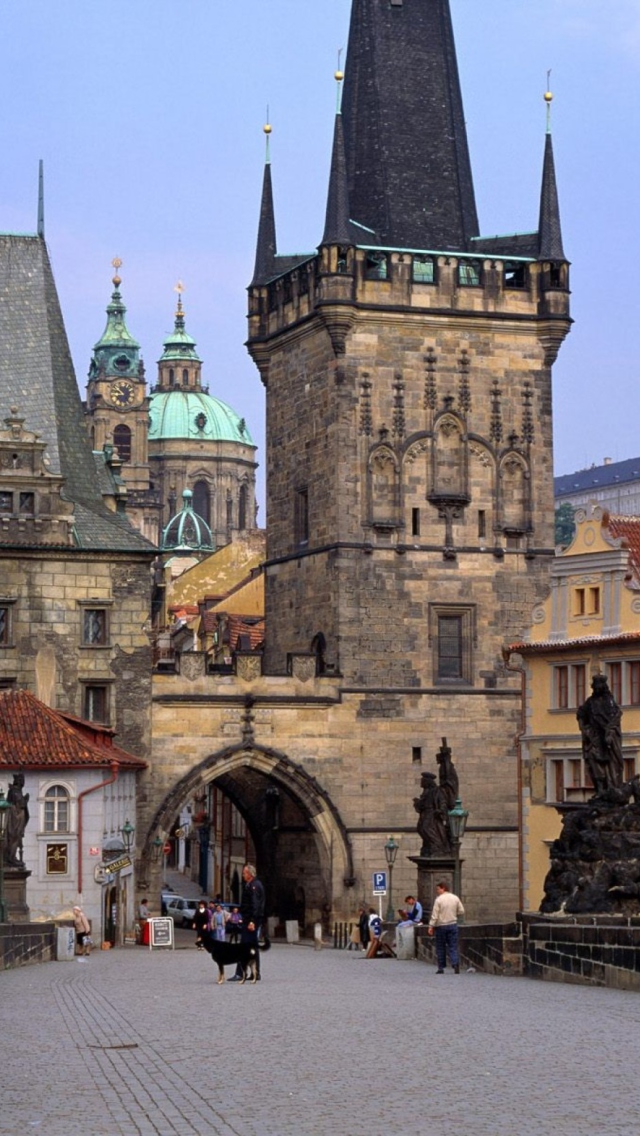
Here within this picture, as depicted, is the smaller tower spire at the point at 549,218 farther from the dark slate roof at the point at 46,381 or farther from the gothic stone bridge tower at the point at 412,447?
the dark slate roof at the point at 46,381

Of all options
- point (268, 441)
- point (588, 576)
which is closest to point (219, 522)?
point (268, 441)

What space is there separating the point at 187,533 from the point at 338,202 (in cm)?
11364

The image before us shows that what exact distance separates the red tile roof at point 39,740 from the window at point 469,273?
16.2 metres

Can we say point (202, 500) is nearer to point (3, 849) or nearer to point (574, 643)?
point (574, 643)

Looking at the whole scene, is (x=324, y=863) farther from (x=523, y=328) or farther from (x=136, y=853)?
(x=523, y=328)

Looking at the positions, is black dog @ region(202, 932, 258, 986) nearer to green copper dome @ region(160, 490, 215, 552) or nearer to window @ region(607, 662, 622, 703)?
window @ region(607, 662, 622, 703)

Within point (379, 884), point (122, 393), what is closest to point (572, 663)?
point (379, 884)

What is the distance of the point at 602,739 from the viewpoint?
31.5 meters

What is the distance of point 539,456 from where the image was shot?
62.1 m

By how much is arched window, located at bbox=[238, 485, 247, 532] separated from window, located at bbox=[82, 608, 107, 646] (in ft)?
422

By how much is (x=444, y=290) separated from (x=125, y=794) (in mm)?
15421

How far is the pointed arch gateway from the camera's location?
58.5 metres

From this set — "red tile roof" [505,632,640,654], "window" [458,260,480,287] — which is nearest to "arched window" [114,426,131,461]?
"window" [458,260,480,287]

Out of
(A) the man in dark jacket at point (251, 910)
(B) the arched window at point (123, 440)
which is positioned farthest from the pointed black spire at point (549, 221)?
(B) the arched window at point (123, 440)
